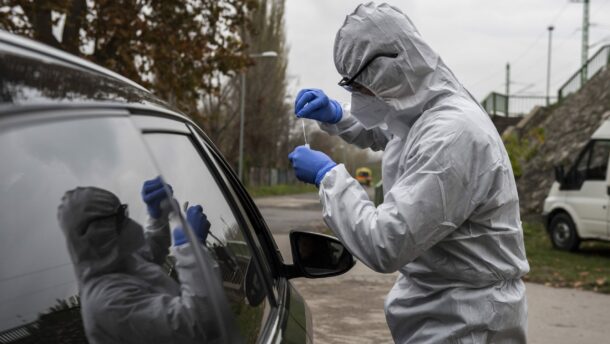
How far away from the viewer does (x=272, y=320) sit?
6.64 feet

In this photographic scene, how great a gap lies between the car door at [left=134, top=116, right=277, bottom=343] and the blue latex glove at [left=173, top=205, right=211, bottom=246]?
20 mm

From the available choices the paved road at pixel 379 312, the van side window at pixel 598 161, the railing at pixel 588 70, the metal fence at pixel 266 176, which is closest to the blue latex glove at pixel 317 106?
the paved road at pixel 379 312

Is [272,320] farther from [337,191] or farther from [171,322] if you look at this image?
[171,322]

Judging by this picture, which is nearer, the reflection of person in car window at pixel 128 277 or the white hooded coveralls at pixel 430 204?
the reflection of person in car window at pixel 128 277

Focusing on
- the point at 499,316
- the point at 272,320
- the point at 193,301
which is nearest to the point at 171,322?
the point at 193,301

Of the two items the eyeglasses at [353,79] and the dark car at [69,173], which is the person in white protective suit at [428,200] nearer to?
the eyeglasses at [353,79]

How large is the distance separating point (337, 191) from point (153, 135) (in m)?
0.83

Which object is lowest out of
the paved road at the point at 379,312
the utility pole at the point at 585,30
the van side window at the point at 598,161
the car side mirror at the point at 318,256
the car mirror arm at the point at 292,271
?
the paved road at the point at 379,312

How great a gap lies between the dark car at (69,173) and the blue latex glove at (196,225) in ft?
0.08

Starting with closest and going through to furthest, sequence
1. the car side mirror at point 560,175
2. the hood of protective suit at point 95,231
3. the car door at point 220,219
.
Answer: the hood of protective suit at point 95,231 < the car door at point 220,219 < the car side mirror at point 560,175

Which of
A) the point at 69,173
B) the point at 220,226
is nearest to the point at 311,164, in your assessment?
the point at 220,226

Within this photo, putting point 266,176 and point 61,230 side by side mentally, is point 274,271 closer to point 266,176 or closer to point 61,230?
point 61,230

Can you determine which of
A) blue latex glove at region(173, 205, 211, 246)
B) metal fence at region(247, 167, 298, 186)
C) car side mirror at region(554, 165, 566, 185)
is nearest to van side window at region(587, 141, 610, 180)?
car side mirror at region(554, 165, 566, 185)

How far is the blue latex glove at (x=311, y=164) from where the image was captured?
243 cm
